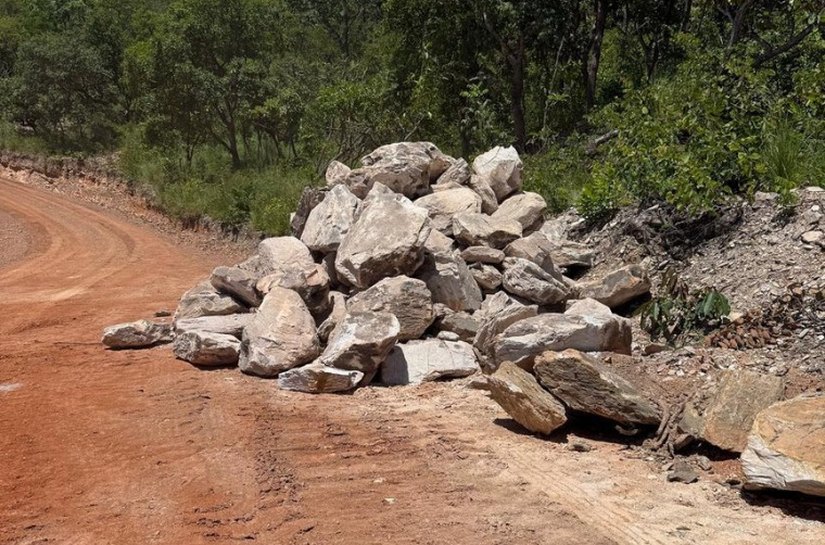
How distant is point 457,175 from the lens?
31.9 ft

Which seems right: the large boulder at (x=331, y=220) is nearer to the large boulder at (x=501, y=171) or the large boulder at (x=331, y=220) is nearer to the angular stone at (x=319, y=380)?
the angular stone at (x=319, y=380)

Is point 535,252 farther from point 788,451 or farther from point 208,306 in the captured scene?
point 788,451

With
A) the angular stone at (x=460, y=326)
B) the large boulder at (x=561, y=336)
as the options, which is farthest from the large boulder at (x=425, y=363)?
the large boulder at (x=561, y=336)

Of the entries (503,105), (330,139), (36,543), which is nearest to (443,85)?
(503,105)

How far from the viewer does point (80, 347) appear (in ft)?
26.8

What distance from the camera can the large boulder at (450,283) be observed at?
7.79 m

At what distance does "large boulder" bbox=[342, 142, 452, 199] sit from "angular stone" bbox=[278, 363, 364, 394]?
2886 millimetres

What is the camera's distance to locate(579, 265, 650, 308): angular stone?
7801 millimetres

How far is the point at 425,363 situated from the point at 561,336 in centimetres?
136

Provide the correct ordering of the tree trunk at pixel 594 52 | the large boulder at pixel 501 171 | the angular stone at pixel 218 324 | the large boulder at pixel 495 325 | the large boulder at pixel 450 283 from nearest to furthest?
the large boulder at pixel 495 325, the angular stone at pixel 218 324, the large boulder at pixel 450 283, the large boulder at pixel 501 171, the tree trunk at pixel 594 52

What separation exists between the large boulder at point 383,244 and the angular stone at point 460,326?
62cm

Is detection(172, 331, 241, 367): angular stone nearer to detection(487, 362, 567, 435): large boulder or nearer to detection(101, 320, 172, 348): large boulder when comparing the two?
detection(101, 320, 172, 348): large boulder

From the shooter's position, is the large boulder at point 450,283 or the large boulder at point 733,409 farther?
the large boulder at point 450,283

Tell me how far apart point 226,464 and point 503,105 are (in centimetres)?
1285
